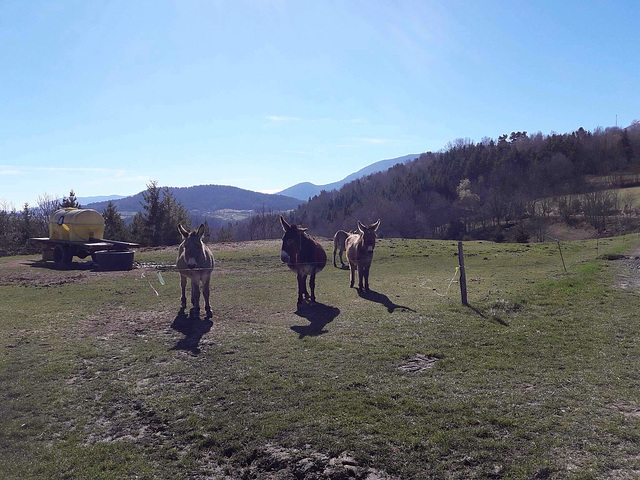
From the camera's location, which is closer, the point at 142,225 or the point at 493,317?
the point at 493,317

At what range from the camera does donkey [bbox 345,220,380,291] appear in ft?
43.5

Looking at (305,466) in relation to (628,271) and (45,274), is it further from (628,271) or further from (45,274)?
(45,274)

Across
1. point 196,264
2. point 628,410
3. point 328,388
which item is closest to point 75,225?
point 196,264

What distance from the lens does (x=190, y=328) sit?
379 inches

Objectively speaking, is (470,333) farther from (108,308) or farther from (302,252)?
(108,308)

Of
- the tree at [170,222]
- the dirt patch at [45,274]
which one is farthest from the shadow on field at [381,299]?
the tree at [170,222]

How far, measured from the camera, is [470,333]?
853cm

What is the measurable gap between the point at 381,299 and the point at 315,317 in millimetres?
3041

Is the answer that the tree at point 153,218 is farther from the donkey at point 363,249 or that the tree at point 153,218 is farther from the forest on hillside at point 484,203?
the donkey at point 363,249

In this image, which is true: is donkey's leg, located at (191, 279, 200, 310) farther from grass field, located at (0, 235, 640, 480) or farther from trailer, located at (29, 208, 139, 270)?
trailer, located at (29, 208, 139, 270)

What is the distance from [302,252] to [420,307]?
3894mm

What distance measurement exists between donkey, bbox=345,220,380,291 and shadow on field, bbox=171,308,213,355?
5706 millimetres

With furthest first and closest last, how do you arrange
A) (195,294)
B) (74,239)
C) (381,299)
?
(74,239)
(381,299)
(195,294)

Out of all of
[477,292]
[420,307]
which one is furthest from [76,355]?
[477,292]
